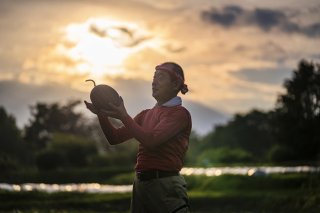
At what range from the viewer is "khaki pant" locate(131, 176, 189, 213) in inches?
229

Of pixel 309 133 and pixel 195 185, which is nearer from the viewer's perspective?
pixel 195 185

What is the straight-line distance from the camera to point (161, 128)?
18.9ft

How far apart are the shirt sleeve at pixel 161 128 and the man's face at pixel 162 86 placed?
0.21 metres

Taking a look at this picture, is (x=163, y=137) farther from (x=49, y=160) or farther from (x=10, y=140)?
(x=10, y=140)

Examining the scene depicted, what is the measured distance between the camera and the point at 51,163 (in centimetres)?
6244

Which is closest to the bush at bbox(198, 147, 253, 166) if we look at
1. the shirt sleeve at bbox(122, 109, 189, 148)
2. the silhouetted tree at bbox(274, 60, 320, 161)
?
the silhouetted tree at bbox(274, 60, 320, 161)

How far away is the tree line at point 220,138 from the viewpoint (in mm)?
54656

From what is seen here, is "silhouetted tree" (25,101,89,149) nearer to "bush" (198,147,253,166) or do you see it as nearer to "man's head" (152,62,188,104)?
"bush" (198,147,253,166)

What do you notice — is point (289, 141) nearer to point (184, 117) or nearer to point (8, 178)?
point (8, 178)

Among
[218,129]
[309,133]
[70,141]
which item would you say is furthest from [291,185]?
[218,129]

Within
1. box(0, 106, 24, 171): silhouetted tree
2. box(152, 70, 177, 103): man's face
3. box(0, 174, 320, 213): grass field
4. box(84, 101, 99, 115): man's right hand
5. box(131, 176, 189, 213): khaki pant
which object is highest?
box(0, 106, 24, 171): silhouetted tree

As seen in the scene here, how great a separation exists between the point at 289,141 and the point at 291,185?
68.7 feet

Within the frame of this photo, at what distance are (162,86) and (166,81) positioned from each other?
0.06m

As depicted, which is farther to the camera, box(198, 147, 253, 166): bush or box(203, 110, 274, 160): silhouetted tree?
box(203, 110, 274, 160): silhouetted tree
